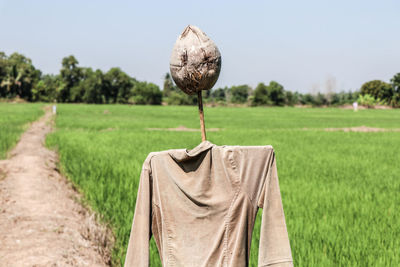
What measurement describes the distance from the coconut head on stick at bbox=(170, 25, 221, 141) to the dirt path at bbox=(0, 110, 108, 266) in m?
1.98

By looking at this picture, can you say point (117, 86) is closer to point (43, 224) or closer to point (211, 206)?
point (43, 224)

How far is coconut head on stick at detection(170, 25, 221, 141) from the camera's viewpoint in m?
1.30

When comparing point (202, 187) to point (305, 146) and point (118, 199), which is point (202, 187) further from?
point (305, 146)

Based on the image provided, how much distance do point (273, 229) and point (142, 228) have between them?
0.45 metres

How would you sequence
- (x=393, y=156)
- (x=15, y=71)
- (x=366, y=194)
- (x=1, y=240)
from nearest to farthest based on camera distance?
(x=1, y=240) < (x=366, y=194) < (x=393, y=156) < (x=15, y=71)

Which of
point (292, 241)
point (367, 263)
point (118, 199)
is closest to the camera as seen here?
point (367, 263)

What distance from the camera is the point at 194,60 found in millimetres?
1300

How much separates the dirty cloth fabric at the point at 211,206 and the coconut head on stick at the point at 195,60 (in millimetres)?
123

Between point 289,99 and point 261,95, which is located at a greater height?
point 261,95

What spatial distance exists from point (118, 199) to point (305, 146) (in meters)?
7.40

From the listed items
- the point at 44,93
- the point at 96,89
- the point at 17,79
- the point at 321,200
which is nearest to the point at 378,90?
the point at 96,89

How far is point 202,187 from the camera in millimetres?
1267

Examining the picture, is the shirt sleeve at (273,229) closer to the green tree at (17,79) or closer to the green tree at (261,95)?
the green tree at (17,79)

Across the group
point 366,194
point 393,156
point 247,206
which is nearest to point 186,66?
point 247,206
